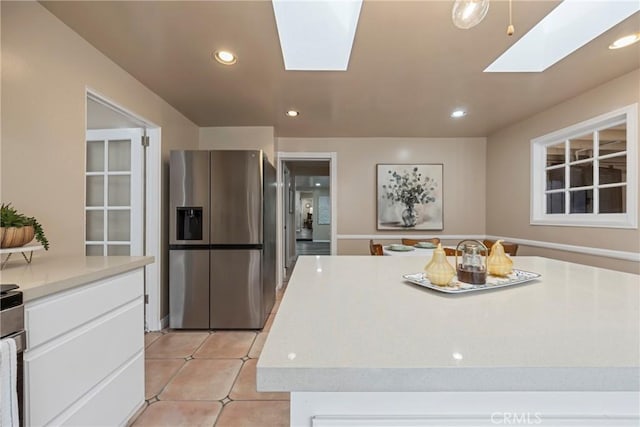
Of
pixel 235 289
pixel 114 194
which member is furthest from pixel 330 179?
pixel 114 194

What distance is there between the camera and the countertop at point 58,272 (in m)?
0.97

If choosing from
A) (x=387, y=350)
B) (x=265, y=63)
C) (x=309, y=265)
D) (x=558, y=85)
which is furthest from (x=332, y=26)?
(x=387, y=350)

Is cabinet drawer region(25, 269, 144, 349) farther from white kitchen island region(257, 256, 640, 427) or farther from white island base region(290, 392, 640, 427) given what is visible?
white island base region(290, 392, 640, 427)

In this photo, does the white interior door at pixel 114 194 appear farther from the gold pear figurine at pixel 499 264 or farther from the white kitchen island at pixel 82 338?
the gold pear figurine at pixel 499 264

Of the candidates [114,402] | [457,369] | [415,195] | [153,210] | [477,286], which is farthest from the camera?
[415,195]

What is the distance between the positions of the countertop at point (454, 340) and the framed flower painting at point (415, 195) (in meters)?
2.98

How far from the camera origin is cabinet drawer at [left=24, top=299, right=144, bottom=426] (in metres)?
0.96

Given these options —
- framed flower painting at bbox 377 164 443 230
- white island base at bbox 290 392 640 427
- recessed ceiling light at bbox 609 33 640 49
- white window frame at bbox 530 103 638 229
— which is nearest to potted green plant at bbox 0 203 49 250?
white island base at bbox 290 392 640 427

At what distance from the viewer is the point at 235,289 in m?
2.74

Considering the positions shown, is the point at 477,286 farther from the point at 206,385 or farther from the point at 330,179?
the point at 330,179

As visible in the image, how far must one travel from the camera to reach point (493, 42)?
5.73 ft

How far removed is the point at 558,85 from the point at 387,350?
2.91 m

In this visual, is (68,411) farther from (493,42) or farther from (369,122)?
(369,122)

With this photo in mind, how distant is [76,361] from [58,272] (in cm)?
36
